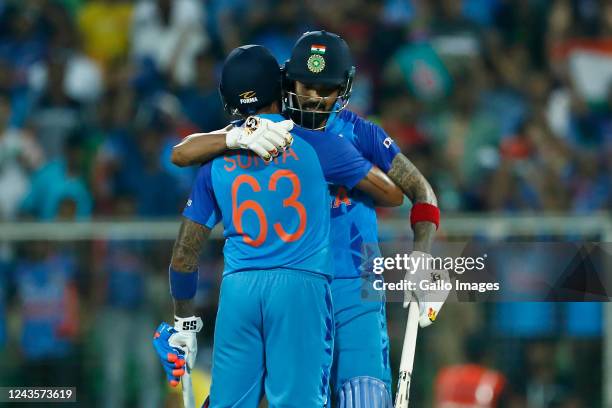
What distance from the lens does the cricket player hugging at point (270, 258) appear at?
591 centimetres

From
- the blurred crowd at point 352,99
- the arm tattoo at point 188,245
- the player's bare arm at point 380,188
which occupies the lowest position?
the arm tattoo at point 188,245

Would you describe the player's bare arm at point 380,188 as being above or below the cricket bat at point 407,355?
above

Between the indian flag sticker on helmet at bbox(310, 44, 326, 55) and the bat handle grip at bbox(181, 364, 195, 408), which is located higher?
the indian flag sticker on helmet at bbox(310, 44, 326, 55)

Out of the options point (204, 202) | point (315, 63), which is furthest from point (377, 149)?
point (204, 202)

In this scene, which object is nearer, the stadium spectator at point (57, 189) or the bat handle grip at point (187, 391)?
the bat handle grip at point (187, 391)

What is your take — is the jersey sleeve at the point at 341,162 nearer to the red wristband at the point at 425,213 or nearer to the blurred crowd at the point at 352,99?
the red wristband at the point at 425,213

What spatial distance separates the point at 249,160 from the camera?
237 inches

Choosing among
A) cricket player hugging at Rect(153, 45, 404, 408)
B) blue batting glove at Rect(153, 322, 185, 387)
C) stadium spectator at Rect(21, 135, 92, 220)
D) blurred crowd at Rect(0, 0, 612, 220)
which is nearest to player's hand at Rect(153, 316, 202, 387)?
blue batting glove at Rect(153, 322, 185, 387)

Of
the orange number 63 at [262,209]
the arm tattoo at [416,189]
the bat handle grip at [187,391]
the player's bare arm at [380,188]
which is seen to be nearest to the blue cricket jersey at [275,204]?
the orange number 63 at [262,209]

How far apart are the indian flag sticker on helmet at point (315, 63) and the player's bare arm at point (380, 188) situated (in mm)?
570

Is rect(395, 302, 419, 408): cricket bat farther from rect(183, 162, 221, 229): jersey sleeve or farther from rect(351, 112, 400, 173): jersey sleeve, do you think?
rect(183, 162, 221, 229): jersey sleeve

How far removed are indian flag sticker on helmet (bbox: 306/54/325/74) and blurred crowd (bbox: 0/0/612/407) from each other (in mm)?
3461

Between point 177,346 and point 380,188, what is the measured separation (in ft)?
4.31

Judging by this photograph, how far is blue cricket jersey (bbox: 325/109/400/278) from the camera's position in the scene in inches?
255
